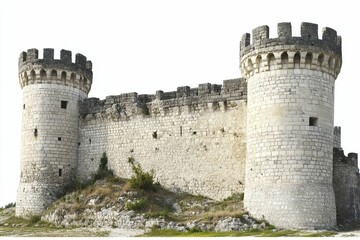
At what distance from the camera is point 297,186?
24.9 metres

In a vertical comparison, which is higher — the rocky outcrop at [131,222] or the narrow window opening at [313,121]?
the narrow window opening at [313,121]

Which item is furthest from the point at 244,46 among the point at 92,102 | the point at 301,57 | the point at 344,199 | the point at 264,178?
the point at 92,102

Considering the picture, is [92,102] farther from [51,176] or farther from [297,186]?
[297,186]

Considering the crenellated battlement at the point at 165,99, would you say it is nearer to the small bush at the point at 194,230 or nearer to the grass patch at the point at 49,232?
the small bush at the point at 194,230

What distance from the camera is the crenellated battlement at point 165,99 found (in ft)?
98.5

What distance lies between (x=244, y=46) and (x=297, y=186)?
21.4ft

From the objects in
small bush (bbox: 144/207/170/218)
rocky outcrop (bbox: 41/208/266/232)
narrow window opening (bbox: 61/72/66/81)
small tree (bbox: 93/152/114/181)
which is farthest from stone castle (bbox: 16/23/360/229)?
small bush (bbox: 144/207/170/218)

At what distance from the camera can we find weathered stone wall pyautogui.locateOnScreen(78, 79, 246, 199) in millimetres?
29734

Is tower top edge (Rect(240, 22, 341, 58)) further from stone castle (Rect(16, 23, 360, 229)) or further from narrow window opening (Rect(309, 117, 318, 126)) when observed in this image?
narrow window opening (Rect(309, 117, 318, 126))

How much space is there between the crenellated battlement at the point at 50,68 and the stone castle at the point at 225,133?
5 centimetres

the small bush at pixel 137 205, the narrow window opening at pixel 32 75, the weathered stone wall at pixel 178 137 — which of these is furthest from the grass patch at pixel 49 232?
the narrow window opening at pixel 32 75

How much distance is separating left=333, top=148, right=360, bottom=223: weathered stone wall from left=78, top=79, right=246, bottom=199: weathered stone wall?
425cm

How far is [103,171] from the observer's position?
110 ft

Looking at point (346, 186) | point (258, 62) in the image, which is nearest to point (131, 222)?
point (258, 62)
